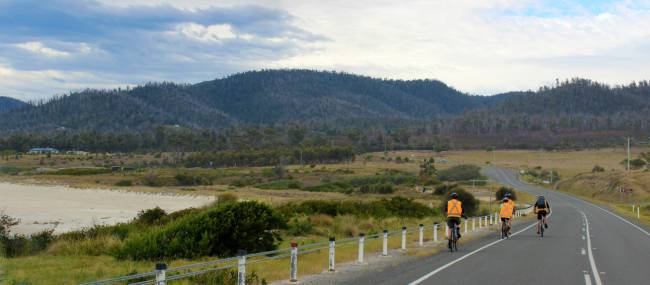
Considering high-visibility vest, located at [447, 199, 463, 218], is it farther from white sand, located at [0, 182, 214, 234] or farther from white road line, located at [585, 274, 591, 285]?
white sand, located at [0, 182, 214, 234]

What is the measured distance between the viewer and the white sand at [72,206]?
43.2 metres

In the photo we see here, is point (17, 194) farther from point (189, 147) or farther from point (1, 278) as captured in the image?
point (189, 147)

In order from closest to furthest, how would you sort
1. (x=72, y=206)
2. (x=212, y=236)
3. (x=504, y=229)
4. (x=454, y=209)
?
(x=212, y=236) < (x=454, y=209) < (x=504, y=229) < (x=72, y=206)

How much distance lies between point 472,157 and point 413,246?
170 m

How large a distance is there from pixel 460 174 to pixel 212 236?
11160 centimetres

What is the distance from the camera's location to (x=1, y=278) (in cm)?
1517

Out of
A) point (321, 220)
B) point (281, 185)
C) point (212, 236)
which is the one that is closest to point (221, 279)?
point (212, 236)

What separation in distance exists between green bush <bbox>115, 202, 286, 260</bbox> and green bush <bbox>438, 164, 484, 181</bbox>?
106m

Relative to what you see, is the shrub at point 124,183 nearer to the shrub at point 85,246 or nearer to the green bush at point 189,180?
the green bush at point 189,180

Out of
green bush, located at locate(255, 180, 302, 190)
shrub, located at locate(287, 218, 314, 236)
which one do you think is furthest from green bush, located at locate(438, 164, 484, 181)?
shrub, located at locate(287, 218, 314, 236)

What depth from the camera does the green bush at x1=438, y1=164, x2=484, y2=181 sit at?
125381 mm

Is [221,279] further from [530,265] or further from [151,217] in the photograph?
[151,217]

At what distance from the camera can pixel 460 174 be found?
127875 mm

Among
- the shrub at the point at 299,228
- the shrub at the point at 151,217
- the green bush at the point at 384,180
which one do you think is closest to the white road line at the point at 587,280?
the shrub at the point at 299,228
